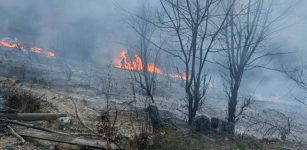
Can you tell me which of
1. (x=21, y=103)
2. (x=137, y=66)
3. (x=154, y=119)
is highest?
(x=137, y=66)

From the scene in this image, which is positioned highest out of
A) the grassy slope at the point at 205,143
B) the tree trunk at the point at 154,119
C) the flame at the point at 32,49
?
the flame at the point at 32,49

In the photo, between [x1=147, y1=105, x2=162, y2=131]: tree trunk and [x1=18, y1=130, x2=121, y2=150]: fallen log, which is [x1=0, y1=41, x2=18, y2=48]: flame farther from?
[x1=18, y1=130, x2=121, y2=150]: fallen log

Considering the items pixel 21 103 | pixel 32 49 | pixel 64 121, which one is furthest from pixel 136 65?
pixel 32 49

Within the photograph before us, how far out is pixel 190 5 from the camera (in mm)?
7184

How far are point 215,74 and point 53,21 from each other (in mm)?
14245

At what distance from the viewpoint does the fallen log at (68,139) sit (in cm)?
460

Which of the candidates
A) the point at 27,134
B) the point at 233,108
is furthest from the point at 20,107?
the point at 233,108

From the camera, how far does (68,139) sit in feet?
15.8

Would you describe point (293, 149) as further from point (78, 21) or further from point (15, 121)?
point (78, 21)

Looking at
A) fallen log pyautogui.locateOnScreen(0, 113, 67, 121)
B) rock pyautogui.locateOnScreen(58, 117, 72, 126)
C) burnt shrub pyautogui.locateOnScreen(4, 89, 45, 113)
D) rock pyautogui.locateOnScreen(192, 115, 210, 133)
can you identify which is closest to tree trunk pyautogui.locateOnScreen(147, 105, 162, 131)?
rock pyautogui.locateOnScreen(192, 115, 210, 133)

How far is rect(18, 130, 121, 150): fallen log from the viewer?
460 centimetres

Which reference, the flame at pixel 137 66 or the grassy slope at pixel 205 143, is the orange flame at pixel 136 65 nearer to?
the flame at pixel 137 66

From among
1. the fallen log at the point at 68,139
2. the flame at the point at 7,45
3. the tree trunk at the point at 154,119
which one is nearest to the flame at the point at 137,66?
the tree trunk at the point at 154,119

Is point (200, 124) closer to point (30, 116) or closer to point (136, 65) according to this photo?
point (30, 116)
